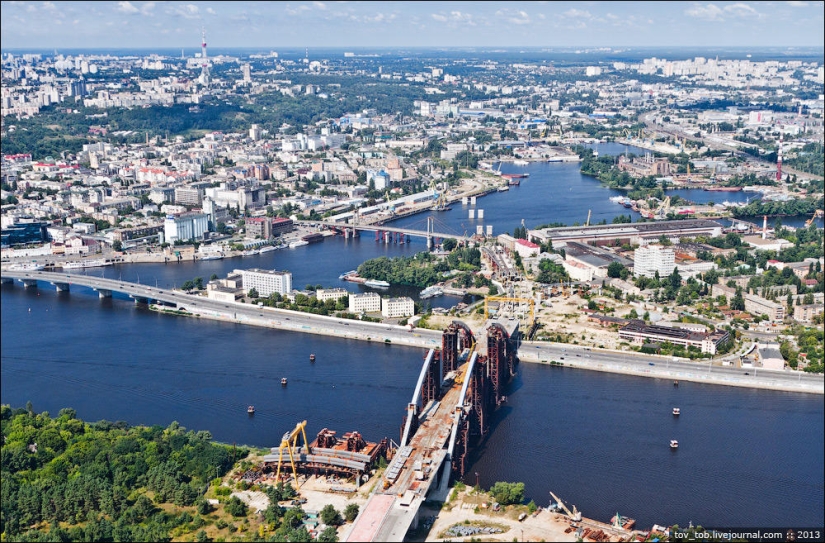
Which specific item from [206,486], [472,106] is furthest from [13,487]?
[472,106]

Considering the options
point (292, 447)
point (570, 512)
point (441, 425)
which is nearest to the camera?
point (570, 512)

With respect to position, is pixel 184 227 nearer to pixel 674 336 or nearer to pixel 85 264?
pixel 85 264

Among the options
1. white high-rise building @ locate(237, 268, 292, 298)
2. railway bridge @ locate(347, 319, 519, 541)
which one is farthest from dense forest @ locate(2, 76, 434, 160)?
railway bridge @ locate(347, 319, 519, 541)

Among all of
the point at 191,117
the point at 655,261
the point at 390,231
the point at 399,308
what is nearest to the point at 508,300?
the point at 399,308

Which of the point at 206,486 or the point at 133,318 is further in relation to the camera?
the point at 133,318

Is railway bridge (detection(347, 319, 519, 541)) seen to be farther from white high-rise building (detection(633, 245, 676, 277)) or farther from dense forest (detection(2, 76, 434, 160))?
dense forest (detection(2, 76, 434, 160))

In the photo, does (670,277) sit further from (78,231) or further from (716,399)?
(78,231)

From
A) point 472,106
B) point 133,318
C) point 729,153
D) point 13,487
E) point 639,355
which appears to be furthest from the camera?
point 472,106
